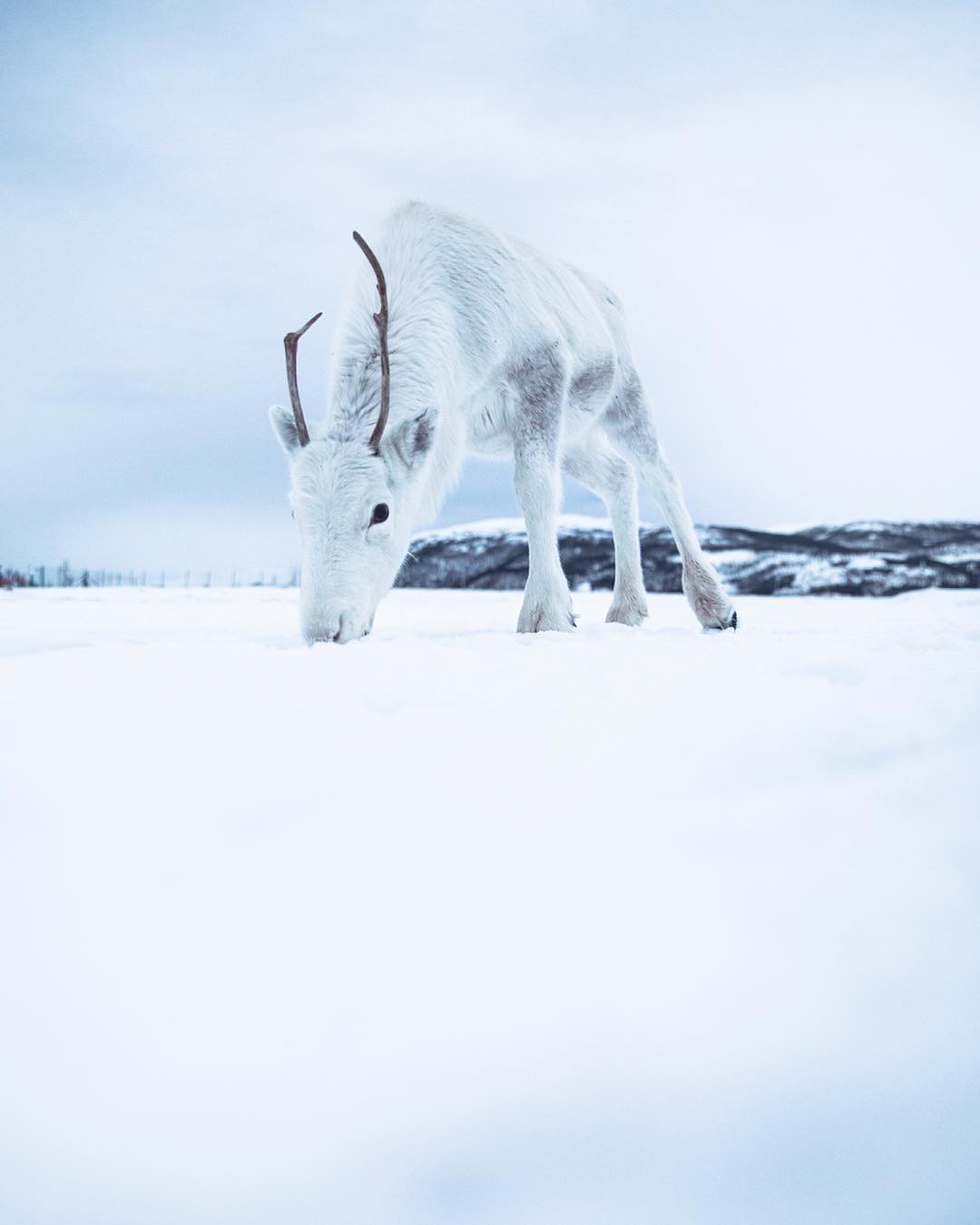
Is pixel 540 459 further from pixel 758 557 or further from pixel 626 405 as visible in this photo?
pixel 758 557

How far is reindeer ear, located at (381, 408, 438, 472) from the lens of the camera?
11.0ft

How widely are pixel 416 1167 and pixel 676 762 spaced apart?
75cm

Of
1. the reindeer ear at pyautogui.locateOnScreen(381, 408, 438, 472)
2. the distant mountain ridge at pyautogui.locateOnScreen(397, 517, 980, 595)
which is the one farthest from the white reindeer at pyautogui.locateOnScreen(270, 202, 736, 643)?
the distant mountain ridge at pyautogui.locateOnScreen(397, 517, 980, 595)

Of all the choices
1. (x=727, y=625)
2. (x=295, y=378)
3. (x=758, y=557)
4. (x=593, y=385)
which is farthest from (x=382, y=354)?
(x=758, y=557)

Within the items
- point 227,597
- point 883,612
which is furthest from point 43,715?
point 227,597

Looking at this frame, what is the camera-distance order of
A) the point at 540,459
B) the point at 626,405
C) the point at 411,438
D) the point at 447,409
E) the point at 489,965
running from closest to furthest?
the point at 489,965, the point at 411,438, the point at 447,409, the point at 540,459, the point at 626,405

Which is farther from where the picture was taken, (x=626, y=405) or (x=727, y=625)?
(x=626, y=405)

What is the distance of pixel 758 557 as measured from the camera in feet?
31.9

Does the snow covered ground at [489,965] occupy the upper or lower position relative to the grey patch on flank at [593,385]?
lower

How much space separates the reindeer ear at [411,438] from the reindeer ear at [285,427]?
0.46 m

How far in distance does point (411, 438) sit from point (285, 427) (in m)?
0.63

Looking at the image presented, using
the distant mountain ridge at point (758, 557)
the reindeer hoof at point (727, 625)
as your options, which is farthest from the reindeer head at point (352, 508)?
the distant mountain ridge at point (758, 557)

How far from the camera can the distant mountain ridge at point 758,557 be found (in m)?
9.52

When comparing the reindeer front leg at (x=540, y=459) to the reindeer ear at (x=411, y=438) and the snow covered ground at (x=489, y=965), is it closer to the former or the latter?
the reindeer ear at (x=411, y=438)
